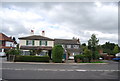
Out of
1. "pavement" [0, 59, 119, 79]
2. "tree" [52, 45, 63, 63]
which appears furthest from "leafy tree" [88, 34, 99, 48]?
"pavement" [0, 59, 119, 79]

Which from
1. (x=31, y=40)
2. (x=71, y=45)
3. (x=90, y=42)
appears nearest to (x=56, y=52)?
(x=31, y=40)

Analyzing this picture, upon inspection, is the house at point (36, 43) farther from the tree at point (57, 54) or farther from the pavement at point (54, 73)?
the pavement at point (54, 73)

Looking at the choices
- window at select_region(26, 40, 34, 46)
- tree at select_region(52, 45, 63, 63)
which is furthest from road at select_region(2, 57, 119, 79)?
window at select_region(26, 40, 34, 46)

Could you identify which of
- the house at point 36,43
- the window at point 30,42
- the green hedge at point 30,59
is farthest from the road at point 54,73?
the window at point 30,42

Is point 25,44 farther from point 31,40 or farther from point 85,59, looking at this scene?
point 85,59

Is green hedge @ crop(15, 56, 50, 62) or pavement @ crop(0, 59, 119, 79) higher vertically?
green hedge @ crop(15, 56, 50, 62)

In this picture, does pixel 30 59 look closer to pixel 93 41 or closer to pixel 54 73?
pixel 54 73

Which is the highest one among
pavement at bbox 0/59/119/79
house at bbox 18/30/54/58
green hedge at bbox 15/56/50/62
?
house at bbox 18/30/54/58

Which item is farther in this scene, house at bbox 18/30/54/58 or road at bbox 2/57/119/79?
house at bbox 18/30/54/58

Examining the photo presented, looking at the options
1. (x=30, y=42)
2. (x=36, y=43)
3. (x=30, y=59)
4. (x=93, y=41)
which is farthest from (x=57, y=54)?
(x=93, y=41)

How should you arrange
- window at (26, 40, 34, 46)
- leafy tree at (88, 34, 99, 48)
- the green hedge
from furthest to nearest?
leafy tree at (88, 34, 99, 48) < window at (26, 40, 34, 46) < the green hedge

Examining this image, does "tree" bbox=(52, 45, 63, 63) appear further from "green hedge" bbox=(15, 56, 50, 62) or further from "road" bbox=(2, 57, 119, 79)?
Answer: "road" bbox=(2, 57, 119, 79)

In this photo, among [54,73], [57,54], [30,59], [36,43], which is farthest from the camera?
[36,43]

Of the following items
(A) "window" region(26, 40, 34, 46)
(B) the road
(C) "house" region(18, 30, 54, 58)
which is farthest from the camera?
(A) "window" region(26, 40, 34, 46)
